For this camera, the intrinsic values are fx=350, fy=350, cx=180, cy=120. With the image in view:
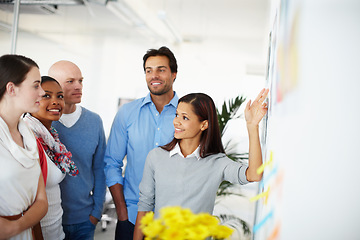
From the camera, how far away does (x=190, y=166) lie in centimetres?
168

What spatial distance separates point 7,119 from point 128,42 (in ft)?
17.1

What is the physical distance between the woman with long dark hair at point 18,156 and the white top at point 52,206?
0.19 m

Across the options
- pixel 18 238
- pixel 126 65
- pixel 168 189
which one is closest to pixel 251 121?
pixel 168 189

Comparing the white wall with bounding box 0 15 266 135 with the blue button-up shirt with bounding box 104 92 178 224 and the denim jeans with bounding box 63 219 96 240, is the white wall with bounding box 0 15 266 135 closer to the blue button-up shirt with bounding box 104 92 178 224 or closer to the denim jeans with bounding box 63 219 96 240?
the blue button-up shirt with bounding box 104 92 178 224

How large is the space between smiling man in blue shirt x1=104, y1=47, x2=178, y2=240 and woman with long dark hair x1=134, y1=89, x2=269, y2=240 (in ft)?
1.47

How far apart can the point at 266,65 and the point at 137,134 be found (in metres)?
0.95

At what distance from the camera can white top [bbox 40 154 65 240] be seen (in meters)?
1.87

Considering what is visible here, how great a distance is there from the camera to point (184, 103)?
1.72 metres

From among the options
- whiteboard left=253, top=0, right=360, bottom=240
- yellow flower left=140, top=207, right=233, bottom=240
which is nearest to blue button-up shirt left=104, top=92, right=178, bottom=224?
yellow flower left=140, top=207, right=233, bottom=240

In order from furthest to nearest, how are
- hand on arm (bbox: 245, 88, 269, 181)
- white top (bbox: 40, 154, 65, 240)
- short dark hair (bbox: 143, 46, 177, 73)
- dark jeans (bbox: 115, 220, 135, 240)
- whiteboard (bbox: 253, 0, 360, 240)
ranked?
short dark hair (bbox: 143, 46, 177, 73)
dark jeans (bbox: 115, 220, 135, 240)
white top (bbox: 40, 154, 65, 240)
hand on arm (bbox: 245, 88, 269, 181)
whiteboard (bbox: 253, 0, 360, 240)

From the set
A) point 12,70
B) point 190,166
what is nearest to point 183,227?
point 190,166

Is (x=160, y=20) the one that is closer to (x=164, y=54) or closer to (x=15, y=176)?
(x=164, y=54)

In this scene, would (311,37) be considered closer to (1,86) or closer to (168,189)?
(168,189)

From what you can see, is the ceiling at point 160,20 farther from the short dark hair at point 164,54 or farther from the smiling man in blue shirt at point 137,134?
the smiling man in blue shirt at point 137,134
